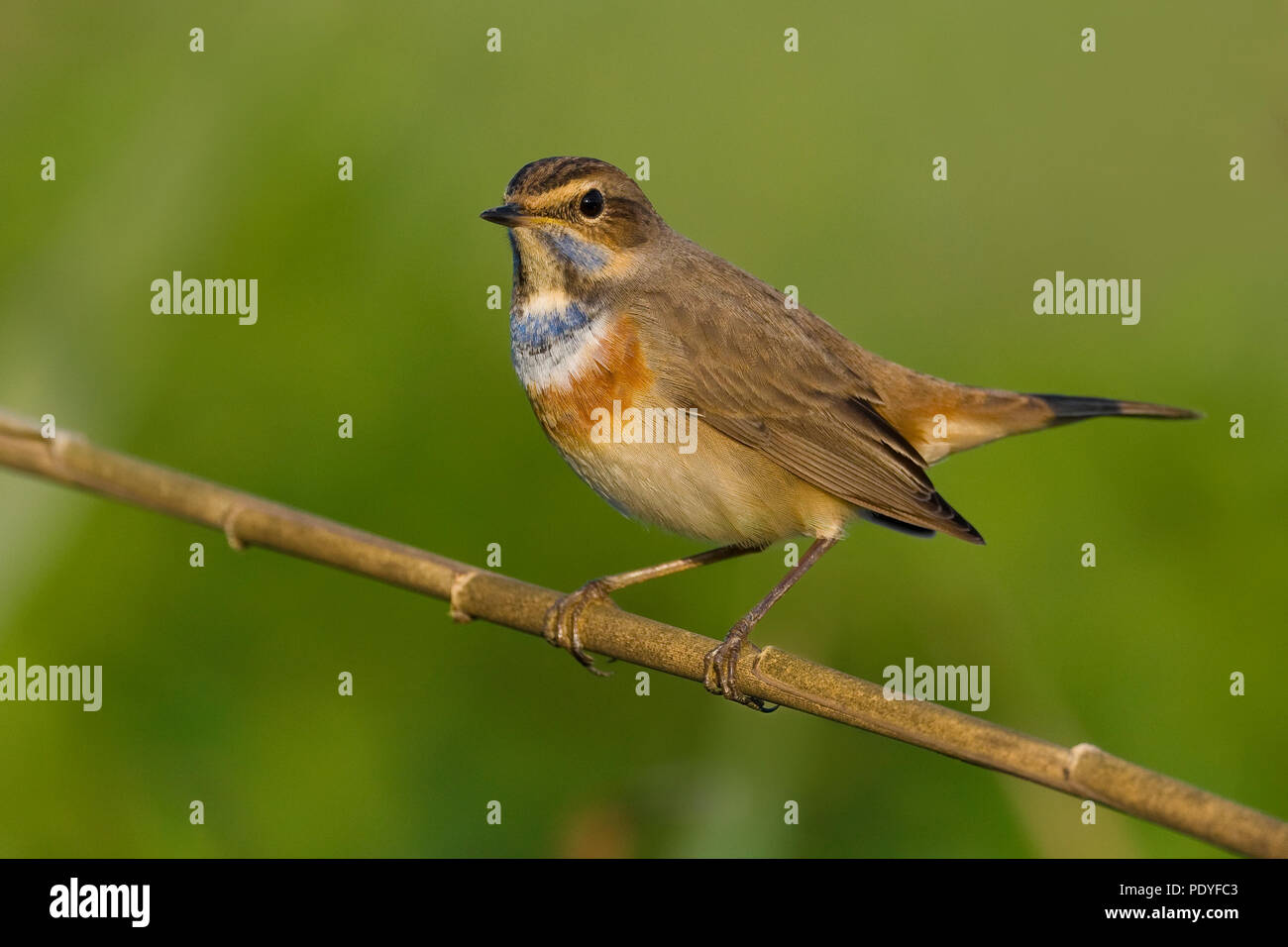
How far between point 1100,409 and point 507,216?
2247mm

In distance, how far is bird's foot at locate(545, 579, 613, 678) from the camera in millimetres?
4223

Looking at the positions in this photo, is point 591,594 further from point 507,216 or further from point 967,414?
point 967,414

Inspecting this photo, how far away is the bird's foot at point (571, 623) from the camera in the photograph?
4.22 metres

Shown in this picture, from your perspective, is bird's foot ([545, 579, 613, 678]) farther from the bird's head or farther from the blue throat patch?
the bird's head

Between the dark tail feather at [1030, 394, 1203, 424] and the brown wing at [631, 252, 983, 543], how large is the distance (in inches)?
20.9

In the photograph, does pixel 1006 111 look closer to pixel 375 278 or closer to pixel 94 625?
pixel 375 278

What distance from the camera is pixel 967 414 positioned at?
5.28 m

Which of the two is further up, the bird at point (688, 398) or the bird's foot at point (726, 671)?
the bird at point (688, 398)

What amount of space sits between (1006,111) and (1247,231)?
1.33 metres

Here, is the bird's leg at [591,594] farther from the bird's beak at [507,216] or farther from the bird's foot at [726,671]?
the bird's beak at [507,216]

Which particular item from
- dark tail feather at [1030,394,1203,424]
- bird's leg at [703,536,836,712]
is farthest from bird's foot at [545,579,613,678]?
dark tail feather at [1030,394,1203,424]

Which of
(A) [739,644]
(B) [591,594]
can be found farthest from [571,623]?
(A) [739,644]

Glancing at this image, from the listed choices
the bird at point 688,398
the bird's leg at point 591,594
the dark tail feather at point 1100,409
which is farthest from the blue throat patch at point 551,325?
the dark tail feather at point 1100,409

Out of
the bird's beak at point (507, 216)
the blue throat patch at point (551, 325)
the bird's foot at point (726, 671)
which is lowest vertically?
the bird's foot at point (726, 671)
